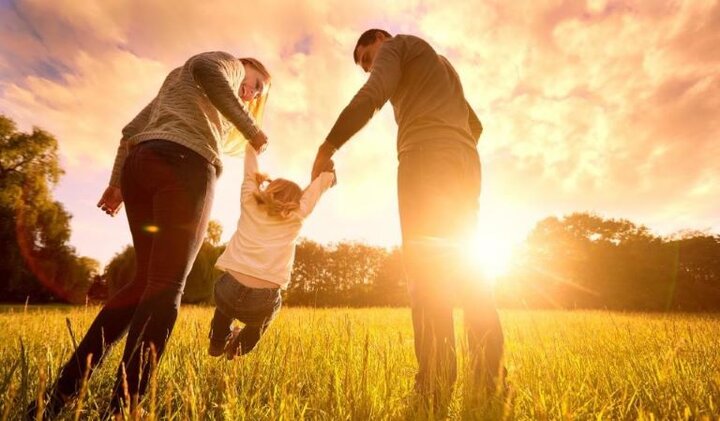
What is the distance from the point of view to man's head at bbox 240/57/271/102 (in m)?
2.69

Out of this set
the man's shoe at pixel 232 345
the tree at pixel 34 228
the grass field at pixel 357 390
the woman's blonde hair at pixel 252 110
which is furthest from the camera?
the tree at pixel 34 228

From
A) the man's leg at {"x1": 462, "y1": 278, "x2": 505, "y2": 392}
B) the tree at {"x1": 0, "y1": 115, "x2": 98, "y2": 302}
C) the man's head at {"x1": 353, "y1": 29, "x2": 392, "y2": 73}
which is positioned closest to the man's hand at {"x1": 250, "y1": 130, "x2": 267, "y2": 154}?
the man's head at {"x1": 353, "y1": 29, "x2": 392, "y2": 73}

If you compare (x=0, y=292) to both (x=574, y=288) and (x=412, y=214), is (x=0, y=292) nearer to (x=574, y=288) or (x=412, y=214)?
(x=412, y=214)

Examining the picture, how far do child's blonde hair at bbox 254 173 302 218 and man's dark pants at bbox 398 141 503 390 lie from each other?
0.96 m

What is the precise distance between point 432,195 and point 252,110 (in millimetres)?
1675

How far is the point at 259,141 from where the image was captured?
2234mm

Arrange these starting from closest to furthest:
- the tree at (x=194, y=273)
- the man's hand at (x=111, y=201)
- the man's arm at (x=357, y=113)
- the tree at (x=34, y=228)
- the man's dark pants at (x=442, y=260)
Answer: the man's dark pants at (x=442, y=260)
the man's arm at (x=357, y=113)
the man's hand at (x=111, y=201)
the tree at (x=194, y=273)
the tree at (x=34, y=228)

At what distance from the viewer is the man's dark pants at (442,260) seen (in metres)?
1.98

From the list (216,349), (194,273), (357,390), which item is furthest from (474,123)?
(194,273)

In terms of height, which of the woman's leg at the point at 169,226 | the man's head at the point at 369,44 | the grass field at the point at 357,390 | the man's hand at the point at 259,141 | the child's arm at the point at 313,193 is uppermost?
the man's head at the point at 369,44

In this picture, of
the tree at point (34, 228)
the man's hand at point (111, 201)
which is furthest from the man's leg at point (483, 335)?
the tree at point (34, 228)

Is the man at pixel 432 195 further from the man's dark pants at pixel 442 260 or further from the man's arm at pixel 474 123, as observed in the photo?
the man's arm at pixel 474 123

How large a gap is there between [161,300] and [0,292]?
122 feet

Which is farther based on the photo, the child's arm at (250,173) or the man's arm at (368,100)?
the child's arm at (250,173)
